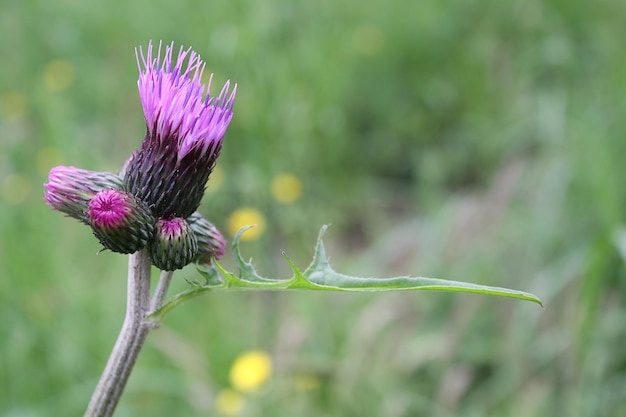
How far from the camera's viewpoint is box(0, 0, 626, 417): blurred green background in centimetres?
302

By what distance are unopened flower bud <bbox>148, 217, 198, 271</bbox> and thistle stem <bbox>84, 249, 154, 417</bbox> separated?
59 millimetres

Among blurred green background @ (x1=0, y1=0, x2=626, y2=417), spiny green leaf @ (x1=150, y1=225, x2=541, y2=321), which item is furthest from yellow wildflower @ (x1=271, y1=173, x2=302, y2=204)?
spiny green leaf @ (x1=150, y1=225, x2=541, y2=321)

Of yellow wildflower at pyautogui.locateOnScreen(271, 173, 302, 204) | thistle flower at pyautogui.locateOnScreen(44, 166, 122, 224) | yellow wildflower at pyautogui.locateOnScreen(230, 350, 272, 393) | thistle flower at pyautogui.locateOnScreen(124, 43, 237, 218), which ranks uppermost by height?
yellow wildflower at pyautogui.locateOnScreen(271, 173, 302, 204)

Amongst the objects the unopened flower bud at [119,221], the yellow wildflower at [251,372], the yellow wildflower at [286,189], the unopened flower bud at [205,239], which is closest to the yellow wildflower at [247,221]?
the yellow wildflower at [286,189]

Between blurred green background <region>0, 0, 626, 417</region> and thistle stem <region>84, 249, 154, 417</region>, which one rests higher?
blurred green background <region>0, 0, 626, 417</region>

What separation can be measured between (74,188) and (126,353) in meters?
0.35

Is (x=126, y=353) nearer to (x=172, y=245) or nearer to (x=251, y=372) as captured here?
(x=172, y=245)

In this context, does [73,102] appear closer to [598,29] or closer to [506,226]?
[506,226]

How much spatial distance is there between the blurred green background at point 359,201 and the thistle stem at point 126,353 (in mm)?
1594

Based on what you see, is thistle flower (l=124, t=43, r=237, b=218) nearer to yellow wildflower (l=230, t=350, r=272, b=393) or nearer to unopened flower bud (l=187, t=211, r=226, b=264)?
unopened flower bud (l=187, t=211, r=226, b=264)

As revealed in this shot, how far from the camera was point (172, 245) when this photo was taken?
4.00 ft

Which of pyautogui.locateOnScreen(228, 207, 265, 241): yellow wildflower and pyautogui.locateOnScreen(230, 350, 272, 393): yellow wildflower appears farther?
pyautogui.locateOnScreen(228, 207, 265, 241): yellow wildflower

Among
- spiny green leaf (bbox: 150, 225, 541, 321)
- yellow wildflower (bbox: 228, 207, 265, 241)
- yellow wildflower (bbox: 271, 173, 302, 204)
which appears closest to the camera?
spiny green leaf (bbox: 150, 225, 541, 321)

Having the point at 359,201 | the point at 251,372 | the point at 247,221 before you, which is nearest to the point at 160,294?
the point at 251,372
